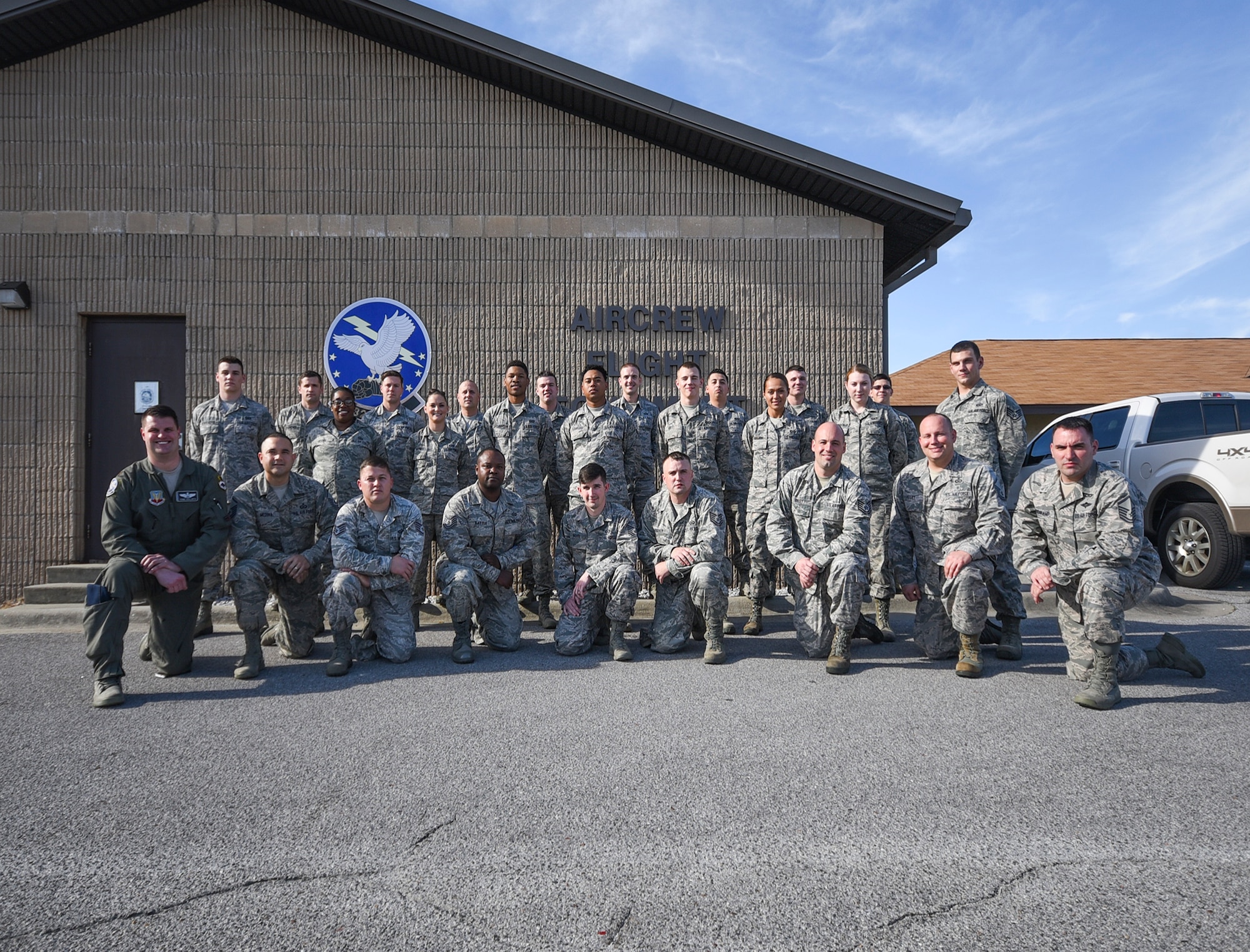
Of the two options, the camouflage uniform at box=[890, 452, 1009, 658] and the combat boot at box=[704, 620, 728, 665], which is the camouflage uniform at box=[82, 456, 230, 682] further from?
the camouflage uniform at box=[890, 452, 1009, 658]

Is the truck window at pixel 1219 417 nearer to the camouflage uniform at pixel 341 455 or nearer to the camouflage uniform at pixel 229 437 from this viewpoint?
the camouflage uniform at pixel 341 455

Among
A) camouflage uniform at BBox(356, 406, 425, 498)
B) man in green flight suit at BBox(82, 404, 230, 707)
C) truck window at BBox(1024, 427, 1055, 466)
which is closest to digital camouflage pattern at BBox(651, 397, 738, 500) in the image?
camouflage uniform at BBox(356, 406, 425, 498)

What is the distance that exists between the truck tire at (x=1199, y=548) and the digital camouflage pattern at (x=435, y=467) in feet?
23.2

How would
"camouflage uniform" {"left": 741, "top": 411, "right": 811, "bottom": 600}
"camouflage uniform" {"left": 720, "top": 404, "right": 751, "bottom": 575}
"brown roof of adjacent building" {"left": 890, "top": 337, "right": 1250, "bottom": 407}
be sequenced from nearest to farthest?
"camouflage uniform" {"left": 741, "top": 411, "right": 811, "bottom": 600} → "camouflage uniform" {"left": 720, "top": 404, "right": 751, "bottom": 575} → "brown roof of adjacent building" {"left": 890, "top": 337, "right": 1250, "bottom": 407}

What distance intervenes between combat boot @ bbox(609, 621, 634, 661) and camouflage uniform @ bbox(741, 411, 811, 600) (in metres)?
1.27

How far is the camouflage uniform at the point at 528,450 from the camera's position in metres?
Result: 6.68

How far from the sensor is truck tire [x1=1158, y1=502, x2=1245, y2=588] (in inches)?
290

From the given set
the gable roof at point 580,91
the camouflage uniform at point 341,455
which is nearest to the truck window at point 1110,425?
the gable roof at point 580,91

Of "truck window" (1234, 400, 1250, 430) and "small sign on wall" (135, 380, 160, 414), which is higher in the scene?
"small sign on wall" (135, 380, 160, 414)

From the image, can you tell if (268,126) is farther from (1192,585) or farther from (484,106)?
(1192,585)

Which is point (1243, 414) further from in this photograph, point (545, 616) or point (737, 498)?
point (545, 616)

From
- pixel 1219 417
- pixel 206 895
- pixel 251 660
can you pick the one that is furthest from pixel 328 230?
pixel 1219 417

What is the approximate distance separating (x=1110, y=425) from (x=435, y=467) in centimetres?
747

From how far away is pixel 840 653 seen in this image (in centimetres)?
481
